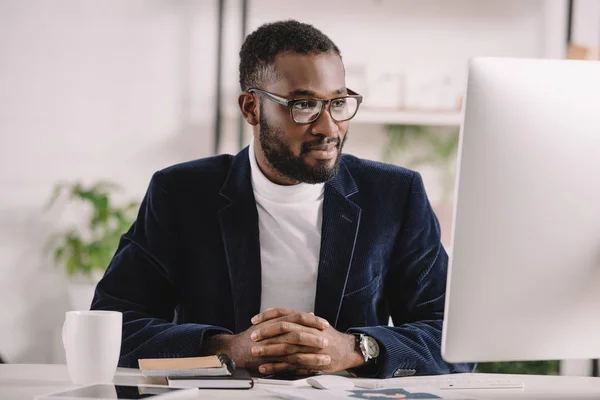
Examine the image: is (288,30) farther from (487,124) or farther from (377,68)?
(377,68)

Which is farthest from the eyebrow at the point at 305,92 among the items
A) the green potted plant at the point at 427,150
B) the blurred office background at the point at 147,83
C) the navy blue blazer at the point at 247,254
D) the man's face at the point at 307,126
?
the green potted plant at the point at 427,150

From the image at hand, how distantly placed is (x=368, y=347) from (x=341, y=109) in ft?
1.76

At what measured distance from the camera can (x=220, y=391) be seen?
1.21 metres

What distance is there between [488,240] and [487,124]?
0.15 metres

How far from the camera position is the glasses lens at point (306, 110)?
1.74 metres

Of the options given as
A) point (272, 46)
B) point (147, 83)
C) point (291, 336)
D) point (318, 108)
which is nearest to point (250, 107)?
point (272, 46)

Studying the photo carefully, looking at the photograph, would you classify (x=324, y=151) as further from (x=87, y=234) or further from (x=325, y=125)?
(x=87, y=234)

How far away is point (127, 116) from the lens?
3633mm

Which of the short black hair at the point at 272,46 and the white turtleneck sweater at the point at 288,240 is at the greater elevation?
the short black hair at the point at 272,46

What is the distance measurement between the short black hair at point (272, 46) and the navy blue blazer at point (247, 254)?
211 millimetres

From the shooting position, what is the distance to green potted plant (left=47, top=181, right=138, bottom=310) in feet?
11.1

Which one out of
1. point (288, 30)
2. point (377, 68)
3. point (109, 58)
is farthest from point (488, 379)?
point (109, 58)

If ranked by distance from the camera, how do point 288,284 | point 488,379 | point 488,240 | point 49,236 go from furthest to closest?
point 49,236
point 288,284
point 488,379
point 488,240

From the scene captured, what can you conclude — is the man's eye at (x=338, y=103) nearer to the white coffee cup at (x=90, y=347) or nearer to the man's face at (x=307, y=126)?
the man's face at (x=307, y=126)
